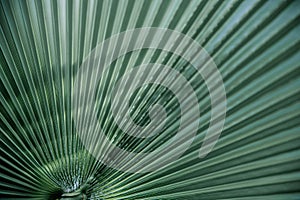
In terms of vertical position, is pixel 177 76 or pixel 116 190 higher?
pixel 177 76

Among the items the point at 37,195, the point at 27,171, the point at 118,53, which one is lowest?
the point at 37,195

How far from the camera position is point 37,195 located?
115cm

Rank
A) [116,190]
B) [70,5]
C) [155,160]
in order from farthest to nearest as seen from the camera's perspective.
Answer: [116,190] → [155,160] → [70,5]

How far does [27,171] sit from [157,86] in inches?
27.6

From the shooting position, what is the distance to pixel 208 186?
2.92 feet

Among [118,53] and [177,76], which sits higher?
[118,53]

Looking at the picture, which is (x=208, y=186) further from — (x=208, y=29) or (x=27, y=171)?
(x=27, y=171)

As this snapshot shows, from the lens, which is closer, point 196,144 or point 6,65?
point 196,144

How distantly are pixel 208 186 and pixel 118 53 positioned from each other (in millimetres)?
597

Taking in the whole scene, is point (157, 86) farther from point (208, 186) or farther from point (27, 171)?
Result: point (27, 171)

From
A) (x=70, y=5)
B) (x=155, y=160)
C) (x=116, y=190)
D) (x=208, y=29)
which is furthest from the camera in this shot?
(x=116, y=190)

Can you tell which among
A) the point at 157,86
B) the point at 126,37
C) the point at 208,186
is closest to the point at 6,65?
the point at 126,37

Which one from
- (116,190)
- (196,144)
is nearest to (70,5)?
(196,144)

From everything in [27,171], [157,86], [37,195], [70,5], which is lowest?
[37,195]
